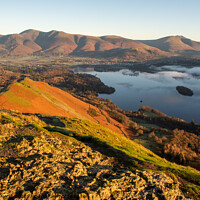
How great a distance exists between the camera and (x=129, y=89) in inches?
6068

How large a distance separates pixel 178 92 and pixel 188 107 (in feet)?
121

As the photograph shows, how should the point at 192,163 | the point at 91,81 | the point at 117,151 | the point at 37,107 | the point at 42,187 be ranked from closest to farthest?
the point at 42,187
the point at 117,151
the point at 192,163
the point at 37,107
the point at 91,81

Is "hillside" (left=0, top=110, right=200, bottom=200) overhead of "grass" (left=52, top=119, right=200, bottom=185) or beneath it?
overhead

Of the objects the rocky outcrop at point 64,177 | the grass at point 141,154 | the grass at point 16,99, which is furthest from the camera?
the grass at point 16,99

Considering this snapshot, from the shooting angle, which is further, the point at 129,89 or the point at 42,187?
the point at 129,89

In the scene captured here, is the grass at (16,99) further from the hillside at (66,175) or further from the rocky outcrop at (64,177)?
the rocky outcrop at (64,177)

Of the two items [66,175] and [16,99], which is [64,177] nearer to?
[66,175]

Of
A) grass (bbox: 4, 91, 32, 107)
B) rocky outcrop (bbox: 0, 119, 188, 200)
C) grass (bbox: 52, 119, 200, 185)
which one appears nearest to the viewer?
rocky outcrop (bbox: 0, 119, 188, 200)

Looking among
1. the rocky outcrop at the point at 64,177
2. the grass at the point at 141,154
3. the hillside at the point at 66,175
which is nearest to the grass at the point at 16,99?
the grass at the point at 141,154

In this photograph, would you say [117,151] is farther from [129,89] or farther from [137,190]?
[129,89]

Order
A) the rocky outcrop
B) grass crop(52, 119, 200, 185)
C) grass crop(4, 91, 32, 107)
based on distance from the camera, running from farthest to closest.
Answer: grass crop(4, 91, 32, 107), grass crop(52, 119, 200, 185), the rocky outcrop

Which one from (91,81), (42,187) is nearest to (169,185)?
(42,187)

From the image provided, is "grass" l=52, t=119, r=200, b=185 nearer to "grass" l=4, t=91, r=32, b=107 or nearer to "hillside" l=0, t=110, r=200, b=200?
"hillside" l=0, t=110, r=200, b=200

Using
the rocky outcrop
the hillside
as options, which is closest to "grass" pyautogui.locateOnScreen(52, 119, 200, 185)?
the hillside
